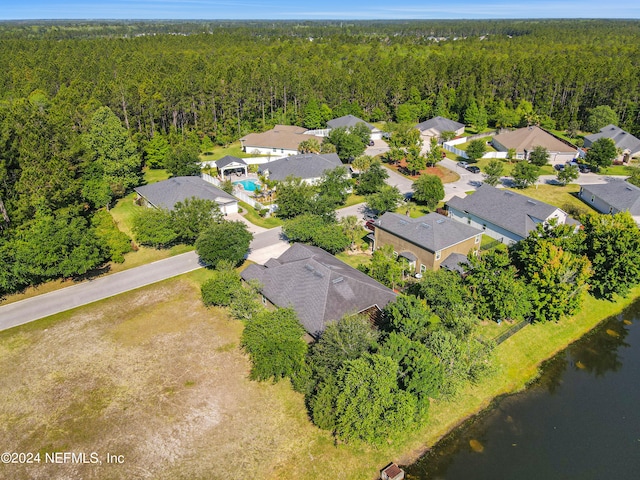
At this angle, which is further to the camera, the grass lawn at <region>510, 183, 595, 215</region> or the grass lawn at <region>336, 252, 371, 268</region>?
the grass lawn at <region>510, 183, 595, 215</region>

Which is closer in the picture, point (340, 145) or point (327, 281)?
point (327, 281)

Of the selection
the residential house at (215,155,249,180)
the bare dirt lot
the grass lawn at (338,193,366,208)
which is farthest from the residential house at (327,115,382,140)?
the bare dirt lot

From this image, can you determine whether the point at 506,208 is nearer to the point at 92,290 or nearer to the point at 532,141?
the point at 532,141

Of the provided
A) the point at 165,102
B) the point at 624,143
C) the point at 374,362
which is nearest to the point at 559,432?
the point at 374,362

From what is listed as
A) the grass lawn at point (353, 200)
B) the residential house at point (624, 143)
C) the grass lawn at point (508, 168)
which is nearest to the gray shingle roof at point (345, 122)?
the grass lawn at point (508, 168)

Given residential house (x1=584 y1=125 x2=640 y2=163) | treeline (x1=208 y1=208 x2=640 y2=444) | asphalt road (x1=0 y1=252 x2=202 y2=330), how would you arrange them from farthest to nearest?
residential house (x1=584 y1=125 x2=640 y2=163), asphalt road (x1=0 y1=252 x2=202 y2=330), treeline (x1=208 y1=208 x2=640 y2=444)

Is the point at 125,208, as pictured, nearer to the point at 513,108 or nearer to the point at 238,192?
the point at 238,192

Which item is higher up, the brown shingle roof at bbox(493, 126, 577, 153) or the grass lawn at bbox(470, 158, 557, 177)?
the brown shingle roof at bbox(493, 126, 577, 153)

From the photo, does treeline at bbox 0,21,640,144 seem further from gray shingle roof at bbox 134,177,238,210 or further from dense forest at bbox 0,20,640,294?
gray shingle roof at bbox 134,177,238,210

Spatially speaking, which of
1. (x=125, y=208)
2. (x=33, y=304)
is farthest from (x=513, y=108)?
(x=33, y=304)
